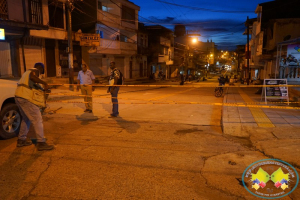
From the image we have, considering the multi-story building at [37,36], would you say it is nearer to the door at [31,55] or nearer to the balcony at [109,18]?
the door at [31,55]

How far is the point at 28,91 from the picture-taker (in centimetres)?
486

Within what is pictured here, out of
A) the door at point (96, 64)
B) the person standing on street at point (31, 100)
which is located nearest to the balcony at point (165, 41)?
the door at point (96, 64)

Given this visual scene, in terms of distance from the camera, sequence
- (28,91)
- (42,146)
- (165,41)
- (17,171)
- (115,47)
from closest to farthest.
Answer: (17,171)
(28,91)
(42,146)
(115,47)
(165,41)

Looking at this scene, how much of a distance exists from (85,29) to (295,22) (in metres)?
22.3

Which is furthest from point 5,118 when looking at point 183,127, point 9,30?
point 9,30

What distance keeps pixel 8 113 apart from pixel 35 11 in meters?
15.8

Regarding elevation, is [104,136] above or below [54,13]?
below

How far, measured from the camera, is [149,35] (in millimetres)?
42375

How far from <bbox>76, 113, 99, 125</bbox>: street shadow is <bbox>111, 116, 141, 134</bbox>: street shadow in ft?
2.48

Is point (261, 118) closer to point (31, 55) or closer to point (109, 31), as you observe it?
point (31, 55)

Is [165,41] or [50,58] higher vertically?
[165,41]

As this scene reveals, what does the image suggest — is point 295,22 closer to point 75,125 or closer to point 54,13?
point 54,13

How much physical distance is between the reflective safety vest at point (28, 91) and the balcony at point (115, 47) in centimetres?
2174

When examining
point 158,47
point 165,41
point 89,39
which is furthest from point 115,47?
point 165,41
